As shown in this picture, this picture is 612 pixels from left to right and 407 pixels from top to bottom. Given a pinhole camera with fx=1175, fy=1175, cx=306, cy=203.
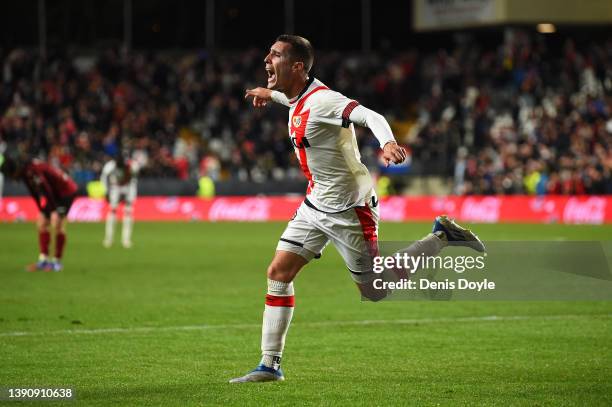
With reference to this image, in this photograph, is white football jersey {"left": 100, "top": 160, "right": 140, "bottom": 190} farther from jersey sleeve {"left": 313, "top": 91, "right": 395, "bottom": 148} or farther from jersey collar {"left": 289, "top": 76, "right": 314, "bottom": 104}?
jersey sleeve {"left": 313, "top": 91, "right": 395, "bottom": 148}

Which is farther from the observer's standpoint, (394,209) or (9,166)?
(394,209)

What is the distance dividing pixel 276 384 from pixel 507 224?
2722cm

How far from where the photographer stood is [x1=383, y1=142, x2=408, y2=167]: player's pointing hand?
7.74 metres

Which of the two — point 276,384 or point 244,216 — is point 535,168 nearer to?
point 244,216

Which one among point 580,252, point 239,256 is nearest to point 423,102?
point 239,256

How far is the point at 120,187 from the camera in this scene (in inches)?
1083

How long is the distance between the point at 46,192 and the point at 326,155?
11.5 metres

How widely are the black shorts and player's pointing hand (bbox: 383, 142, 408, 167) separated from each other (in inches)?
499

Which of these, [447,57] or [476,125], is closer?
[476,125]

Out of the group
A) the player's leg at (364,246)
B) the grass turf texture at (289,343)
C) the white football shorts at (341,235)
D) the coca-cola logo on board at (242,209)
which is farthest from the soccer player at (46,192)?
the coca-cola logo on board at (242,209)

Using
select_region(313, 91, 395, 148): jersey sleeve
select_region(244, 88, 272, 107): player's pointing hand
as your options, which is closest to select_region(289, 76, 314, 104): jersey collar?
select_region(313, 91, 395, 148): jersey sleeve

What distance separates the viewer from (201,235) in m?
30.9

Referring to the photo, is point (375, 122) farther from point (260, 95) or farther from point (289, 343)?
point (289, 343)

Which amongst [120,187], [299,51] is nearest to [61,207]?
[120,187]
